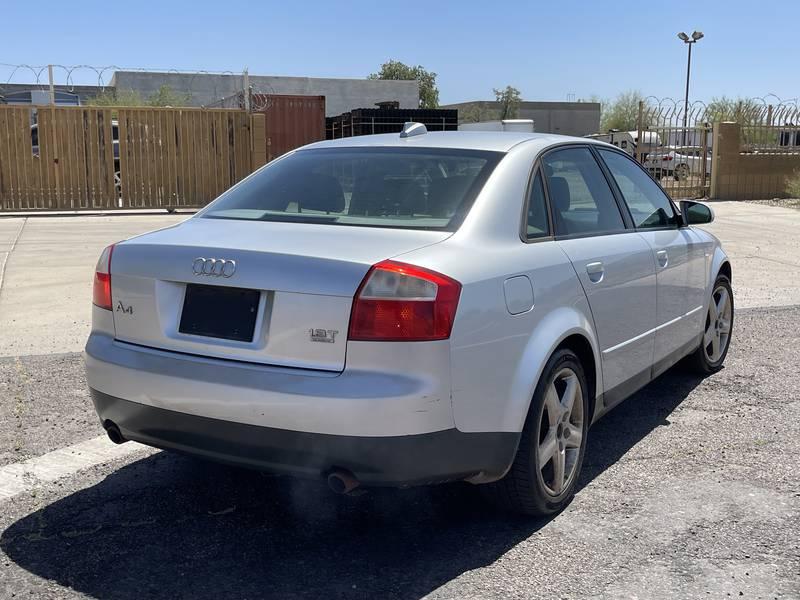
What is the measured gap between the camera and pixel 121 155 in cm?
1925

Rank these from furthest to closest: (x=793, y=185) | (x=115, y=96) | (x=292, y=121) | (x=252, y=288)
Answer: (x=115, y=96) < (x=793, y=185) < (x=292, y=121) < (x=252, y=288)

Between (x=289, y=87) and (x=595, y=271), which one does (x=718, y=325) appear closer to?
(x=595, y=271)

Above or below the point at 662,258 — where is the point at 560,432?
below

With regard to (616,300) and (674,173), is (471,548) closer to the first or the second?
(616,300)

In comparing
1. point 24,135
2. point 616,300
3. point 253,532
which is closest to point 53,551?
point 253,532

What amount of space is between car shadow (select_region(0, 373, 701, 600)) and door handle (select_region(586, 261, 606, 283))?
0.99 m

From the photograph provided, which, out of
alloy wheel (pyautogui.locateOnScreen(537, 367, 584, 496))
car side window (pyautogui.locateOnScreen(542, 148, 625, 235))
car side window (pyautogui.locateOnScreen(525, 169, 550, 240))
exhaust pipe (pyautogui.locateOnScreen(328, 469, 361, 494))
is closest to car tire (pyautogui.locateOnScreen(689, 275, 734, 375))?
car side window (pyautogui.locateOnScreen(542, 148, 625, 235))

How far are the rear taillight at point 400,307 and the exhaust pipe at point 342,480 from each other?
1.58 ft

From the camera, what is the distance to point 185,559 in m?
3.41

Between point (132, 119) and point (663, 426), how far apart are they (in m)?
16.6

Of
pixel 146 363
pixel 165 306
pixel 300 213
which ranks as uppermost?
pixel 300 213

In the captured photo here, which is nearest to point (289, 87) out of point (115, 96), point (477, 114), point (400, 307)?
point (115, 96)

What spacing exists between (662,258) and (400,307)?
2.37m

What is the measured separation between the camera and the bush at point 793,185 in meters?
22.2
